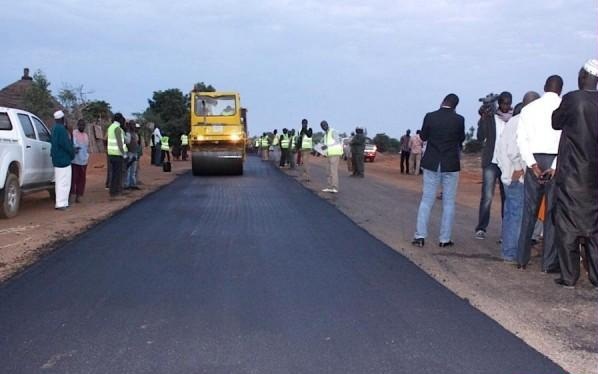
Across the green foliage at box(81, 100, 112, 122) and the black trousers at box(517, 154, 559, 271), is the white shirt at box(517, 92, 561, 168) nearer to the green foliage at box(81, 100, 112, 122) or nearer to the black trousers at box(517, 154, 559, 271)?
the black trousers at box(517, 154, 559, 271)

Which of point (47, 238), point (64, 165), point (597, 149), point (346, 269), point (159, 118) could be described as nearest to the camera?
point (597, 149)

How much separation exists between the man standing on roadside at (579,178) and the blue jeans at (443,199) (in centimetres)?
212

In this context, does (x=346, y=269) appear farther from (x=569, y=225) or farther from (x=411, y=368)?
(x=411, y=368)

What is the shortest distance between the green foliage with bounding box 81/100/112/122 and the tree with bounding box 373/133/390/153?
103 ft

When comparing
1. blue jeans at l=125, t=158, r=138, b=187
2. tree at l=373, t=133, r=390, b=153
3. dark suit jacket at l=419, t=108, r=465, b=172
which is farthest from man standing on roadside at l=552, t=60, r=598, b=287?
tree at l=373, t=133, r=390, b=153

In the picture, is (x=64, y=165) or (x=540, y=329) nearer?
(x=540, y=329)

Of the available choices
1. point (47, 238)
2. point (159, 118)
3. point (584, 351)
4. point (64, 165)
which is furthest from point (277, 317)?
point (159, 118)

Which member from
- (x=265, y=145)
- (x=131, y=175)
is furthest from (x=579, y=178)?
(x=265, y=145)

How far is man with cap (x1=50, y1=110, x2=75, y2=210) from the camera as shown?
12648 millimetres

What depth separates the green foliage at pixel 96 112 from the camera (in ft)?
125

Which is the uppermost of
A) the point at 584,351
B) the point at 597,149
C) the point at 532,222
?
the point at 597,149

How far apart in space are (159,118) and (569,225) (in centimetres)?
5025

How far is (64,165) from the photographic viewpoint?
12.8 metres

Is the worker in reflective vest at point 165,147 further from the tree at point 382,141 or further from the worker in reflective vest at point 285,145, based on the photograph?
the tree at point 382,141
